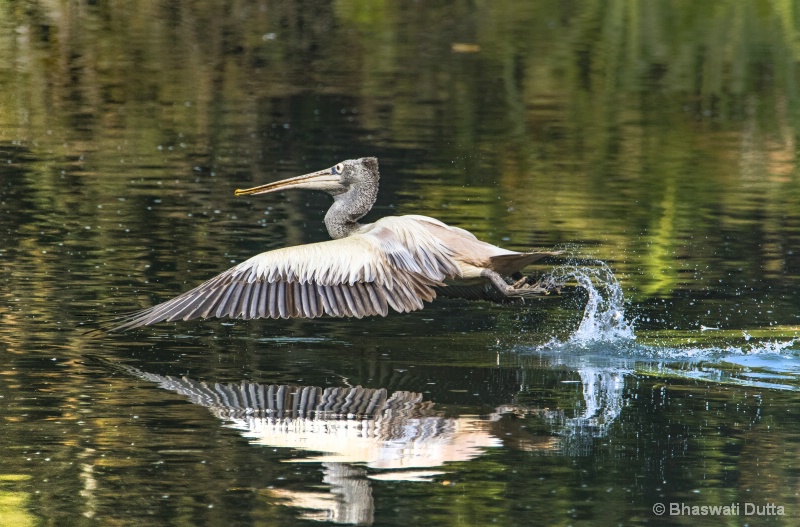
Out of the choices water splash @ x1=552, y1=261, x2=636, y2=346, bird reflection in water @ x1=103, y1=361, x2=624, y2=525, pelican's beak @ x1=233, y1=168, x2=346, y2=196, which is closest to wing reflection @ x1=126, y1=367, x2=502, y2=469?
bird reflection in water @ x1=103, y1=361, x2=624, y2=525

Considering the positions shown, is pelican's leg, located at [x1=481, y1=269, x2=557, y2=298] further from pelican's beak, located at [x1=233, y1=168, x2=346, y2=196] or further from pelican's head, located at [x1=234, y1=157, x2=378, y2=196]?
pelican's beak, located at [x1=233, y1=168, x2=346, y2=196]

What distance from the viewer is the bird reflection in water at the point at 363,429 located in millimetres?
6535

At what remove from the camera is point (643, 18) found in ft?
95.0

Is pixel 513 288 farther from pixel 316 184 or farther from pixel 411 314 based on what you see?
pixel 316 184

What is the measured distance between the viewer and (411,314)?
1070 centimetres

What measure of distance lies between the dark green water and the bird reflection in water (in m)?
0.02

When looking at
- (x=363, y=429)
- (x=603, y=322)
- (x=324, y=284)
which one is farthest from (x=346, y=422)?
(x=603, y=322)

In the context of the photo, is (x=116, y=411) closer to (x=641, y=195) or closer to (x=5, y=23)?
(x=641, y=195)

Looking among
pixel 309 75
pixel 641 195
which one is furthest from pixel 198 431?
pixel 309 75

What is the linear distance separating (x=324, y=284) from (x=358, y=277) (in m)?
0.20

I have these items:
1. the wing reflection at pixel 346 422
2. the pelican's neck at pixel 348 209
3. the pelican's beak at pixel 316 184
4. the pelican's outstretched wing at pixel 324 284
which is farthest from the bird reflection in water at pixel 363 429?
the pelican's beak at pixel 316 184

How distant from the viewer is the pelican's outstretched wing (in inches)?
347

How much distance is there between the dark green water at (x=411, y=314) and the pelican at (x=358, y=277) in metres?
0.34

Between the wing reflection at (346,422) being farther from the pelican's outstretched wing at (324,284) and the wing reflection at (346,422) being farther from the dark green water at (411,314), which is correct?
the pelican's outstretched wing at (324,284)
